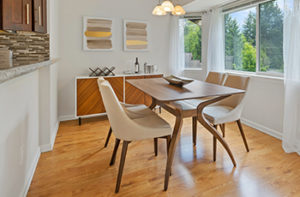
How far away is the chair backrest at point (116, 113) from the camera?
1.61m

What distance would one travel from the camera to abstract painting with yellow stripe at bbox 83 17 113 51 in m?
3.65

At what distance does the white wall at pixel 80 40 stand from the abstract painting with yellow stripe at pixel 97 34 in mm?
94

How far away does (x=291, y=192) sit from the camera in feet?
5.41

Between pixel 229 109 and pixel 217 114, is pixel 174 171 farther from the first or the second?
pixel 229 109

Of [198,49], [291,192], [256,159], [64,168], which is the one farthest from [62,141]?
[198,49]

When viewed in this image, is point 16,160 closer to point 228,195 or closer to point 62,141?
point 62,141

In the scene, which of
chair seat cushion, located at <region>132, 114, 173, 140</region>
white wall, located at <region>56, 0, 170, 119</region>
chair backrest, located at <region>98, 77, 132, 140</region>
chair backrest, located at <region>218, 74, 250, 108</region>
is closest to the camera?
chair backrest, located at <region>98, 77, 132, 140</region>

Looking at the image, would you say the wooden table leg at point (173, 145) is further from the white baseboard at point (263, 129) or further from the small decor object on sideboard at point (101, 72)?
the small decor object on sideboard at point (101, 72)

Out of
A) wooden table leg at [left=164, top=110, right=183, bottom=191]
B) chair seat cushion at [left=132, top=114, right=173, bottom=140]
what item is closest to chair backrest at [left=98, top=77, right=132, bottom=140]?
chair seat cushion at [left=132, top=114, right=173, bottom=140]

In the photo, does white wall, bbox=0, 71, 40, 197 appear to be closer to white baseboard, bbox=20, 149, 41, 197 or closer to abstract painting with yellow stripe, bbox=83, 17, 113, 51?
white baseboard, bbox=20, 149, 41, 197

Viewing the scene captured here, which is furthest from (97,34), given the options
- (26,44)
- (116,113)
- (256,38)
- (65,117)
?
(256,38)

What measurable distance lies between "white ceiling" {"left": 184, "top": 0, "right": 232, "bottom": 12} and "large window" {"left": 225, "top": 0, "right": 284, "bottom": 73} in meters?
0.38

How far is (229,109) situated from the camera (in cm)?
239

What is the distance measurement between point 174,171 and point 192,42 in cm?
333
